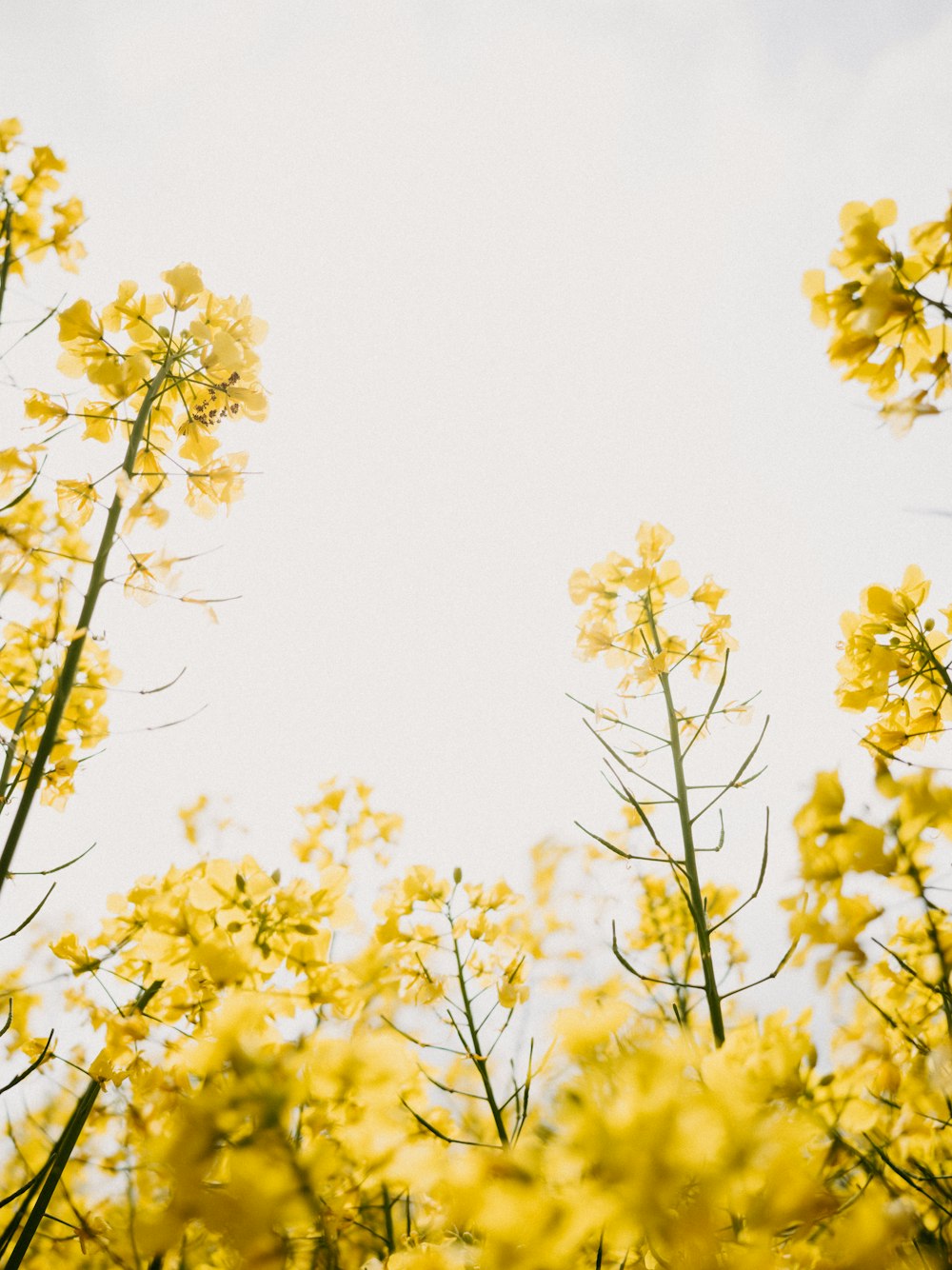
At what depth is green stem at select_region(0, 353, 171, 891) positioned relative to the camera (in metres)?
1.01

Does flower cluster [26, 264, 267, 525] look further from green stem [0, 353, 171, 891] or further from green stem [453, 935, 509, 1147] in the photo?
green stem [453, 935, 509, 1147]

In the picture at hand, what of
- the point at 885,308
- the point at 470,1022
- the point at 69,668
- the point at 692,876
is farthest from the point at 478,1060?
the point at 885,308

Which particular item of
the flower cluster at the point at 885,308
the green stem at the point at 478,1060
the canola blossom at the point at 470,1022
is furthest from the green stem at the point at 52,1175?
the flower cluster at the point at 885,308

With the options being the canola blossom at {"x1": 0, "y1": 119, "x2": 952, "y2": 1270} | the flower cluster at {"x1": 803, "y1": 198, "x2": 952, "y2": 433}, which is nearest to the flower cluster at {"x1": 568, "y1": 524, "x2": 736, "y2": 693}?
the canola blossom at {"x1": 0, "y1": 119, "x2": 952, "y2": 1270}

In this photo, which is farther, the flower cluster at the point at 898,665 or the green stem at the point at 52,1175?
the flower cluster at the point at 898,665

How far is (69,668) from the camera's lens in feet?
3.57

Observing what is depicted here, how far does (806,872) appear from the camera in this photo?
1047 millimetres

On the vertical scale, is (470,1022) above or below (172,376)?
below

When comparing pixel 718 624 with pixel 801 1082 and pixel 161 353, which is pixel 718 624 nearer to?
pixel 801 1082

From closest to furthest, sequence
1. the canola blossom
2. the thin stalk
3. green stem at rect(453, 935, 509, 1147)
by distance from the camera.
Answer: the canola blossom < the thin stalk < green stem at rect(453, 935, 509, 1147)

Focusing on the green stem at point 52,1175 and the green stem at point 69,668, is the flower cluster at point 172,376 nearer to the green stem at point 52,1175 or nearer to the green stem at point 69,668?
the green stem at point 69,668

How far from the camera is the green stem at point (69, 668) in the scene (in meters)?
1.01

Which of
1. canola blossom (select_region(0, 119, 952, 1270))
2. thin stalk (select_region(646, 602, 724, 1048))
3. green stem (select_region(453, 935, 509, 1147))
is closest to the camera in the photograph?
canola blossom (select_region(0, 119, 952, 1270))

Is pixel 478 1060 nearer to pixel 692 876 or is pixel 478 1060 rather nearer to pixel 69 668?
pixel 692 876
